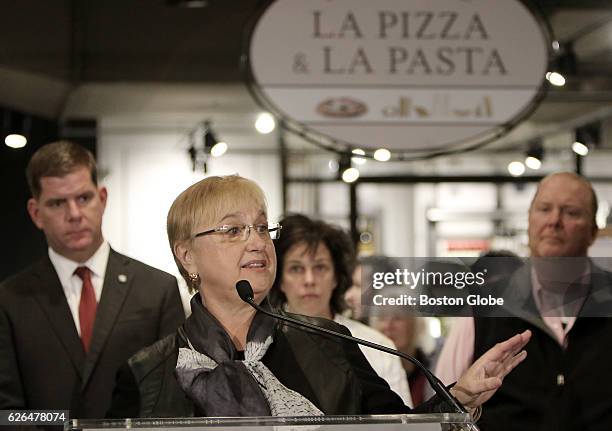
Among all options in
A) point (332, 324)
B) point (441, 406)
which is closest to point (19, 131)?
point (332, 324)

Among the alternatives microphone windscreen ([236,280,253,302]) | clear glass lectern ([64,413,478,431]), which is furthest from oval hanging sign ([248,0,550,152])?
clear glass lectern ([64,413,478,431])

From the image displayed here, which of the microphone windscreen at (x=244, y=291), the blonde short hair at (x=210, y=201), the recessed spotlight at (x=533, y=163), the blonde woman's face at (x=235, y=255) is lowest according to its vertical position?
the microphone windscreen at (x=244, y=291)

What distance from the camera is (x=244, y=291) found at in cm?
273

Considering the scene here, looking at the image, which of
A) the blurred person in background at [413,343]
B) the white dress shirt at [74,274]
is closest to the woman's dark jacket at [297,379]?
the blurred person in background at [413,343]

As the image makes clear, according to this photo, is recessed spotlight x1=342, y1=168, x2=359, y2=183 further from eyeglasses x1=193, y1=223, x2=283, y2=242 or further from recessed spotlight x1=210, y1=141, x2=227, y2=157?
eyeglasses x1=193, y1=223, x2=283, y2=242

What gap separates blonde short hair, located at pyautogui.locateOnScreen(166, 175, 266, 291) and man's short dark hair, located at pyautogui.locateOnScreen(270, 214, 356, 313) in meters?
0.65

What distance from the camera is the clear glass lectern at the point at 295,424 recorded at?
2.32m

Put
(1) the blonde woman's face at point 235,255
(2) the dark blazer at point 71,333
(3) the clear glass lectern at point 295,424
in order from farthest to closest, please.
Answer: (2) the dark blazer at point 71,333 → (1) the blonde woman's face at point 235,255 → (3) the clear glass lectern at point 295,424

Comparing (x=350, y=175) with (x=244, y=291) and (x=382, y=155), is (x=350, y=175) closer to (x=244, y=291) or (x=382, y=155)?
(x=382, y=155)

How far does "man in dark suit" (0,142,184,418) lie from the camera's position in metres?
3.60

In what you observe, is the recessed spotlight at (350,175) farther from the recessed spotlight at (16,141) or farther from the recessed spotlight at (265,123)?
the recessed spotlight at (16,141)

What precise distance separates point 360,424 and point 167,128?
1.78 metres

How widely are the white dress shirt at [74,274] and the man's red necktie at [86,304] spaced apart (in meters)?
0.01

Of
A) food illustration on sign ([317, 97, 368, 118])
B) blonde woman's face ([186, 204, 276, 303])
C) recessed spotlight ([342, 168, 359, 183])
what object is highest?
food illustration on sign ([317, 97, 368, 118])
